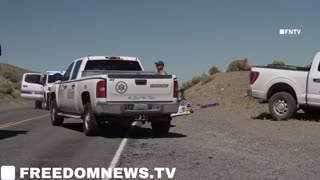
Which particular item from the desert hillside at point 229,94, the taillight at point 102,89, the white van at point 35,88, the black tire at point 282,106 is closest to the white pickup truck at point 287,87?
the black tire at point 282,106

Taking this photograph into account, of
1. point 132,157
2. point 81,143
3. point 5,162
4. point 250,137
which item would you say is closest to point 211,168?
point 132,157

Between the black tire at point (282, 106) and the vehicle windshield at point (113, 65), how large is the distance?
4.75 metres

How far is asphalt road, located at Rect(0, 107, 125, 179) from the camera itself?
35.5ft

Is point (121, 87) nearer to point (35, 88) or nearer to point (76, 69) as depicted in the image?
point (76, 69)

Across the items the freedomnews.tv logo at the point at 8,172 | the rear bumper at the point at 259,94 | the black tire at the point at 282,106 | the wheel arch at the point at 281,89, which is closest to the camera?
the freedomnews.tv logo at the point at 8,172

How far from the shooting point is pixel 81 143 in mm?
13883

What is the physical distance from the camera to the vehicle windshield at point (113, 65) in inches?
680

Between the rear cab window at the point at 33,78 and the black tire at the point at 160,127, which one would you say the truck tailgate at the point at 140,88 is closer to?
the black tire at the point at 160,127

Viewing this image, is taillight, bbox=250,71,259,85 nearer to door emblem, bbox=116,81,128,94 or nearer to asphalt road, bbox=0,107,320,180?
asphalt road, bbox=0,107,320,180

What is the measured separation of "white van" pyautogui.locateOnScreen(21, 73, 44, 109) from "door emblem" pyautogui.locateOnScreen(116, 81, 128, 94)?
19.6m

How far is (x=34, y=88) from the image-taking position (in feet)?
113

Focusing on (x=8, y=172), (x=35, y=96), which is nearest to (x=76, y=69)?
(x=8, y=172)

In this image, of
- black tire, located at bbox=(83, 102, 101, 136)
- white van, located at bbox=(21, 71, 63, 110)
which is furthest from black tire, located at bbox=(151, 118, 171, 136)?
white van, located at bbox=(21, 71, 63, 110)

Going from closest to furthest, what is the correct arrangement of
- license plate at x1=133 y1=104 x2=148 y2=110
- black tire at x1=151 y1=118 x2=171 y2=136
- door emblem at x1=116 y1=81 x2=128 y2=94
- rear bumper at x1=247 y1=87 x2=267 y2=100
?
door emblem at x1=116 y1=81 x2=128 y2=94
license plate at x1=133 y1=104 x2=148 y2=110
black tire at x1=151 y1=118 x2=171 y2=136
rear bumper at x1=247 y1=87 x2=267 y2=100
